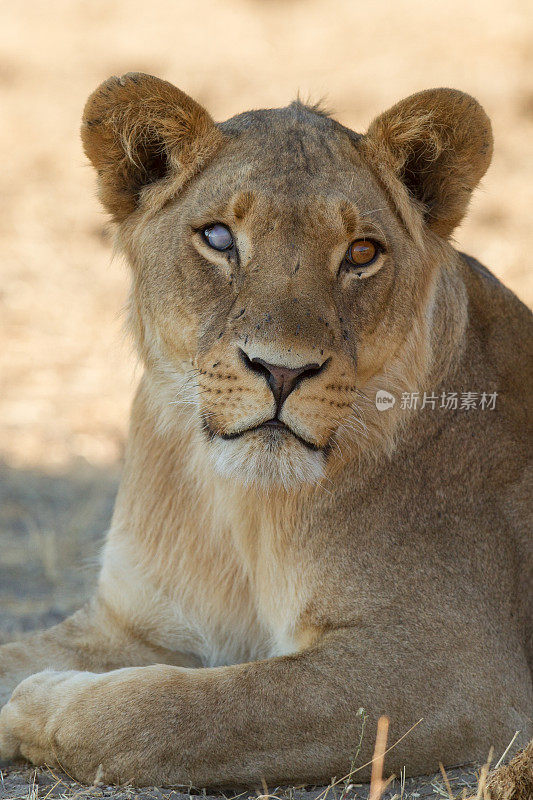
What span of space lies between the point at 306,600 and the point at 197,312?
0.96 meters

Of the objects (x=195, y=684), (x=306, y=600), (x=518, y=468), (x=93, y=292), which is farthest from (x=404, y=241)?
(x=93, y=292)

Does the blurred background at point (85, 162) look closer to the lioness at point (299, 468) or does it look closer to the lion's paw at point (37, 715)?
the lioness at point (299, 468)

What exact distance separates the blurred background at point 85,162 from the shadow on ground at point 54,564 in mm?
14

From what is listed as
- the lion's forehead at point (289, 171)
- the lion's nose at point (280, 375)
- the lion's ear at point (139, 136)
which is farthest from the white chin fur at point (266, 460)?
the lion's ear at point (139, 136)

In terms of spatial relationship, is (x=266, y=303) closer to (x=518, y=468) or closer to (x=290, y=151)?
(x=290, y=151)

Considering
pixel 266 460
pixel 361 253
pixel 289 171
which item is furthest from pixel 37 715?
pixel 289 171

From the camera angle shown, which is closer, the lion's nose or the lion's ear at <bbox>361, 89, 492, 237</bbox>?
the lion's nose

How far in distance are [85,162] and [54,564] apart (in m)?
5.40

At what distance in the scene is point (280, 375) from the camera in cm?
296

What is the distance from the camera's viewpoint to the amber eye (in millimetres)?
3338

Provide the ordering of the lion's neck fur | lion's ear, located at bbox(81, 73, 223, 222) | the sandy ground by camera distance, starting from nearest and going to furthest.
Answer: lion's ear, located at bbox(81, 73, 223, 222)
the lion's neck fur
the sandy ground

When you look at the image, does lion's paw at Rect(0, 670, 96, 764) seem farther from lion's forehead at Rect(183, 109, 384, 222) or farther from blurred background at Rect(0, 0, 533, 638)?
lion's forehead at Rect(183, 109, 384, 222)

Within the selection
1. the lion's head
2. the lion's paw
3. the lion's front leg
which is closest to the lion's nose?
A: the lion's head

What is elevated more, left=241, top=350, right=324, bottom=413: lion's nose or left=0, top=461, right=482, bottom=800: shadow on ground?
left=241, top=350, right=324, bottom=413: lion's nose
